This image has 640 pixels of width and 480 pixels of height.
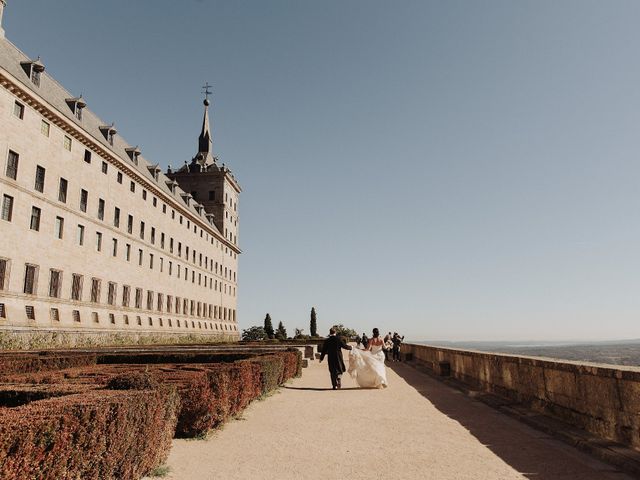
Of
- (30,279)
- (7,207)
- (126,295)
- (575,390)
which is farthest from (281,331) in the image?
(575,390)

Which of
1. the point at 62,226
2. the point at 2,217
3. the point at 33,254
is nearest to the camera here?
the point at 2,217

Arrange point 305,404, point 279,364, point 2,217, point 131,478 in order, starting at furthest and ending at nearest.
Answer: point 2,217 → point 279,364 → point 305,404 → point 131,478

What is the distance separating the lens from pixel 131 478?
5.08 m

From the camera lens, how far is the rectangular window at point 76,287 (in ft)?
105

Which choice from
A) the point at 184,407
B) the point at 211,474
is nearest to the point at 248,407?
the point at 184,407

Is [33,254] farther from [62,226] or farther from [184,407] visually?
[184,407]

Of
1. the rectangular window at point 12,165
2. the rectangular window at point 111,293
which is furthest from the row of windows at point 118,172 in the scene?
the rectangular window at point 111,293

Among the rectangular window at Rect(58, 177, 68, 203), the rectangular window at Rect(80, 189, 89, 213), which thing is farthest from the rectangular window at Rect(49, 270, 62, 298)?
the rectangular window at Rect(80, 189, 89, 213)

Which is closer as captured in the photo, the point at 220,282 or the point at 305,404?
the point at 305,404

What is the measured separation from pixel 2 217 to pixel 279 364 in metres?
19.8

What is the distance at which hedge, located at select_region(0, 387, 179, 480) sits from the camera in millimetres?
3502

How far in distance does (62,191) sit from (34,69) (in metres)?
7.87

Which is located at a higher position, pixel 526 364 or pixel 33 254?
pixel 33 254

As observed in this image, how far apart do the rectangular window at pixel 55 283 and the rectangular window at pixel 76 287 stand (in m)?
1.59
